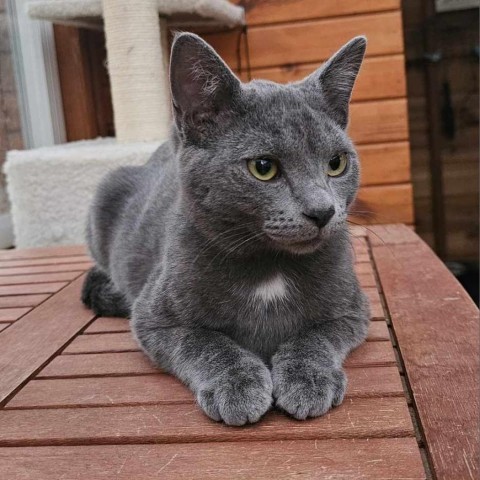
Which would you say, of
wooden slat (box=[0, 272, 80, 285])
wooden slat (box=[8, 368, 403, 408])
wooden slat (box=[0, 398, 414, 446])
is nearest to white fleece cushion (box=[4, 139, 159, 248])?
wooden slat (box=[0, 272, 80, 285])

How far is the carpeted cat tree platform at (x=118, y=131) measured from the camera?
2166 mm

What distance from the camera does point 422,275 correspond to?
5.05 feet

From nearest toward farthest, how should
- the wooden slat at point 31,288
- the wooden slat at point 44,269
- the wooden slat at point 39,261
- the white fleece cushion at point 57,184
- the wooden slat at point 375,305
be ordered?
the wooden slat at point 375,305
the wooden slat at point 31,288
the wooden slat at point 44,269
the wooden slat at point 39,261
the white fleece cushion at point 57,184

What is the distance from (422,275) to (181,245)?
757 millimetres

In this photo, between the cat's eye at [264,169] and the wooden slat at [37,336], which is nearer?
the cat's eye at [264,169]

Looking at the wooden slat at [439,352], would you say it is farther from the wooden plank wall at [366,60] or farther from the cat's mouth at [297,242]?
the wooden plank wall at [366,60]

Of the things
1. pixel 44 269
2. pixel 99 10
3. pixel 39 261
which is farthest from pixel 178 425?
pixel 99 10

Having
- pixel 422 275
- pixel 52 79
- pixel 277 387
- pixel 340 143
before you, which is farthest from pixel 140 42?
pixel 277 387

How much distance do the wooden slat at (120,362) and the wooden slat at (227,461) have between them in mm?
235

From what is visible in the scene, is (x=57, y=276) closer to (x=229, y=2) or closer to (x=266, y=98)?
(x=266, y=98)

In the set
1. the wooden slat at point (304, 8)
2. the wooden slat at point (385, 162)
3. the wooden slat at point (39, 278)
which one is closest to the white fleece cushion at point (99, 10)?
the wooden slat at point (304, 8)

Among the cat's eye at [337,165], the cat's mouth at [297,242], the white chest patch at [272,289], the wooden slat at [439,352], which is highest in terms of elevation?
the cat's eye at [337,165]

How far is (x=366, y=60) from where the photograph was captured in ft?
8.37

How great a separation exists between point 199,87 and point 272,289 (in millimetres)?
321
